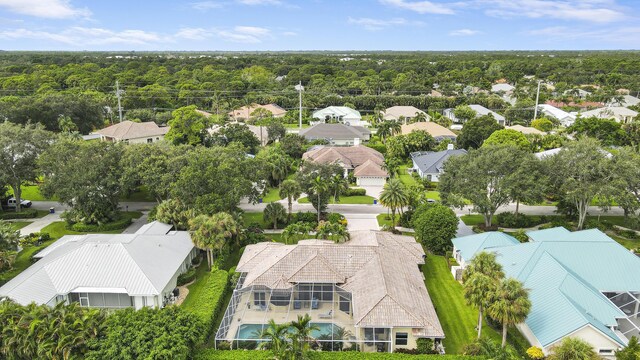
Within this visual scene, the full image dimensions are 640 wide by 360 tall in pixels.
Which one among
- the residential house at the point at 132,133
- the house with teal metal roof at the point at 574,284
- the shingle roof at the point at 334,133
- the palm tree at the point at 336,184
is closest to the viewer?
the house with teal metal roof at the point at 574,284

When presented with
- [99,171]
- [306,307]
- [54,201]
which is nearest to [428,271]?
[306,307]

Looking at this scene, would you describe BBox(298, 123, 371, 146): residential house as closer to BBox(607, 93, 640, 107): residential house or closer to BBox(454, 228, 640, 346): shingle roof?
BBox(454, 228, 640, 346): shingle roof

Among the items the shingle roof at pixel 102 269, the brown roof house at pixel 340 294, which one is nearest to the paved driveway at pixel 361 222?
the brown roof house at pixel 340 294

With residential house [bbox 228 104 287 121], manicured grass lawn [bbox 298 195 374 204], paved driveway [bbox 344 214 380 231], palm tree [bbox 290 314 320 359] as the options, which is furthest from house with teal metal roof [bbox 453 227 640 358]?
residential house [bbox 228 104 287 121]

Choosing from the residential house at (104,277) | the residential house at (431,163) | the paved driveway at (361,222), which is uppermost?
the residential house at (431,163)

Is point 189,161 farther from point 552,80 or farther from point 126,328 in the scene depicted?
point 552,80

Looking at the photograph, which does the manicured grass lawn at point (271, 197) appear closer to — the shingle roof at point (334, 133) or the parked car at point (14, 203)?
the shingle roof at point (334, 133)

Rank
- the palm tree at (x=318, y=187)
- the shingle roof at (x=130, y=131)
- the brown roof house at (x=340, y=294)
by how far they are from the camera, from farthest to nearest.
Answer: the shingle roof at (x=130, y=131)
the palm tree at (x=318, y=187)
the brown roof house at (x=340, y=294)
